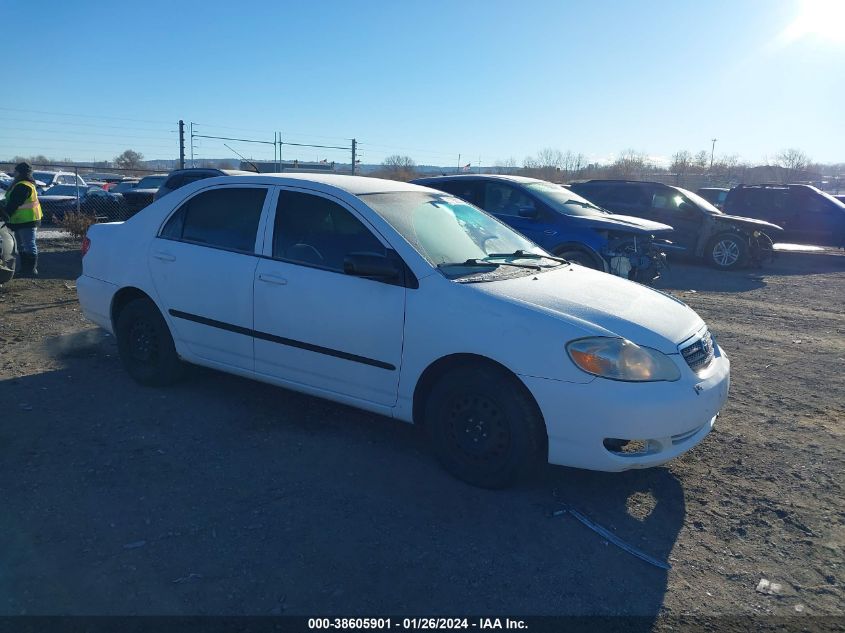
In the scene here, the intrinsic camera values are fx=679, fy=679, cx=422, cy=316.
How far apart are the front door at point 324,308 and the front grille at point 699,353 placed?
65.1 inches

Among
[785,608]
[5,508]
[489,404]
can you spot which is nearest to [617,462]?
[489,404]

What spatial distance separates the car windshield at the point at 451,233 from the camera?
432cm

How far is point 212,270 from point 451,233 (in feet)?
5.72

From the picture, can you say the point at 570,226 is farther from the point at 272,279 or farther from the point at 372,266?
the point at 372,266

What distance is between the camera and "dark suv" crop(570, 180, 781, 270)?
46.1 feet

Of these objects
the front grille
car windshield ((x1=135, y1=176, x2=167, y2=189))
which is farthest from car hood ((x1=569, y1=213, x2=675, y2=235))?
car windshield ((x1=135, y1=176, x2=167, y2=189))

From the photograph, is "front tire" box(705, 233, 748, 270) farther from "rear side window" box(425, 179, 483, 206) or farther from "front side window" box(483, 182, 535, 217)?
"rear side window" box(425, 179, 483, 206)

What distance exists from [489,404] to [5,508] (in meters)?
2.63

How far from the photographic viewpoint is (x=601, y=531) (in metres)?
3.57

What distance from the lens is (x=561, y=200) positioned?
10109mm

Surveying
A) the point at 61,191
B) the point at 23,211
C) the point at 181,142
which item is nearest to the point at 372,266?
the point at 23,211

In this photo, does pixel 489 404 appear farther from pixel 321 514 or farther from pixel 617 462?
pixel 321 514

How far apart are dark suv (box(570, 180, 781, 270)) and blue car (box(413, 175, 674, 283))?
442 centimetres

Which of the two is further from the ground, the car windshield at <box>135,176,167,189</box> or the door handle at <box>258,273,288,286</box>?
the car windshield at <box>135,176,167,189</box>
